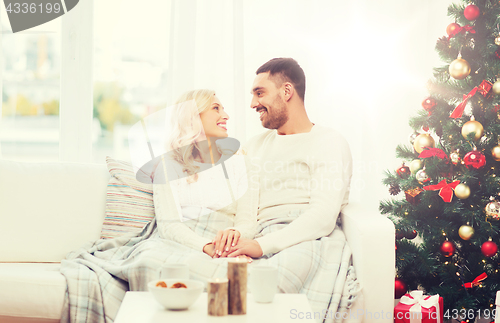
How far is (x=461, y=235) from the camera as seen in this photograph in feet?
6.91

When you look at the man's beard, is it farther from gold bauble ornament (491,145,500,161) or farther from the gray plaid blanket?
gold bauble ornament (491,145,500,161)

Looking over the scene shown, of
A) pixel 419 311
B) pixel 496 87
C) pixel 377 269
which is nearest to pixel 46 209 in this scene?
pixel 377 269

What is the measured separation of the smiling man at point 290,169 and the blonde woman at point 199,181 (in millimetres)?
104

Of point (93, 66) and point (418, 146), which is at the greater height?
point (93, 66)

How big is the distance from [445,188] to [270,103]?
95 cm

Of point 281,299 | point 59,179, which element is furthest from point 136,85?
point 281,299

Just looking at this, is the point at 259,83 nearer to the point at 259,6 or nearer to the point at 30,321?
the point at 259,6

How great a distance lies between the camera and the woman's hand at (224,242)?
172cm

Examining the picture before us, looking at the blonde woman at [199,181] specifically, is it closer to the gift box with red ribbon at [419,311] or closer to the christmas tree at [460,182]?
the gift box with red ribbon at [419,311]

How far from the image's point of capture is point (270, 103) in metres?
2.24

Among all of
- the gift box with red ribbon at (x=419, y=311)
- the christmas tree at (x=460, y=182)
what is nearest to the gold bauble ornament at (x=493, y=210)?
the christmas tree at (x=460, y=182)

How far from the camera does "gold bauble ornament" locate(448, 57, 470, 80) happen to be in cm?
209

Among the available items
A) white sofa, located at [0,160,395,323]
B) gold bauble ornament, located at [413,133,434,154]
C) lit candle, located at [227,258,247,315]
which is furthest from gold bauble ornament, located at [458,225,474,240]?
lit candle, located at [227,258,247,315]

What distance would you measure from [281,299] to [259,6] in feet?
6.72
